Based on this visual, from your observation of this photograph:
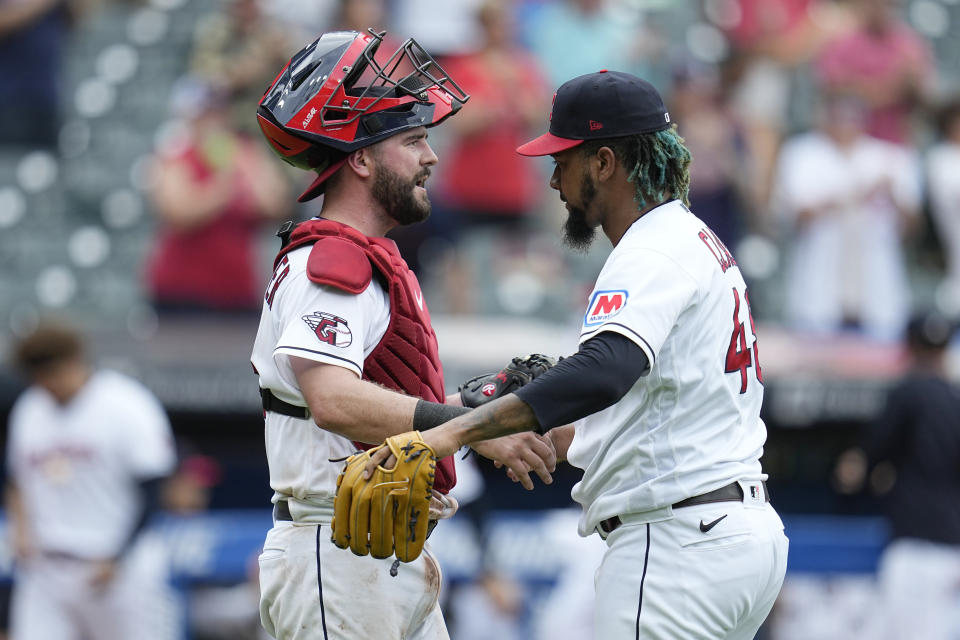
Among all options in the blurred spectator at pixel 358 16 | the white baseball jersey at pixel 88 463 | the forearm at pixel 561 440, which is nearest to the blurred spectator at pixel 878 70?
the blurred spectator at pixel 358 16

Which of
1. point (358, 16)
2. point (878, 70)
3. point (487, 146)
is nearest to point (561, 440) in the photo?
point (358, 16)

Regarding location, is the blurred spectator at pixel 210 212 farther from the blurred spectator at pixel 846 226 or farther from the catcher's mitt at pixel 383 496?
the catcher's mitt at pixel 383 496

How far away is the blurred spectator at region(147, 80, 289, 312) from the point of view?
25.7 feet

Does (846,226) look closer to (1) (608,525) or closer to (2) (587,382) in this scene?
(1) (608,525)

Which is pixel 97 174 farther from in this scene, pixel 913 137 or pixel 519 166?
pixel 913 137

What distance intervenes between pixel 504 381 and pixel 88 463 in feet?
12.4

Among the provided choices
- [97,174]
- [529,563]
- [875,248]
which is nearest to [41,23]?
[97,174]

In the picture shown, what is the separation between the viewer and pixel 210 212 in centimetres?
782

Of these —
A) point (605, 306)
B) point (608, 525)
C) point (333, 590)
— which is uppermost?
point (605, 306)

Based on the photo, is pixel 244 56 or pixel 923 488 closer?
pixel 923 488

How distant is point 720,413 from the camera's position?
3326mm

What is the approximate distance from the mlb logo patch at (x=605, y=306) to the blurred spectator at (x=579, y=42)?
623 cm

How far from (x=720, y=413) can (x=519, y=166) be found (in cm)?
542

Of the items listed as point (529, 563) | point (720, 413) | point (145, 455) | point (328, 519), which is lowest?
point (529, 563)
